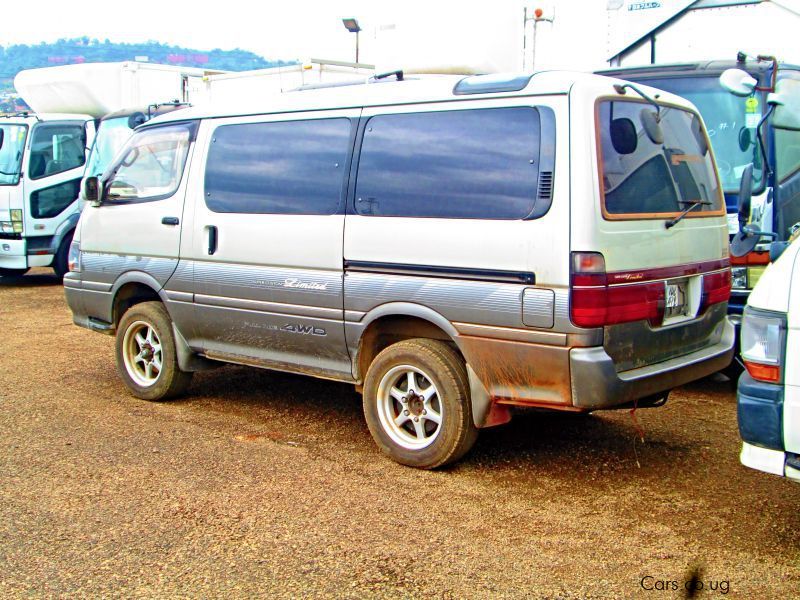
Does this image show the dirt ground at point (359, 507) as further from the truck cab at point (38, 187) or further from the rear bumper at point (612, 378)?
the truck cab at point (38, 187)

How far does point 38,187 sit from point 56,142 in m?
0.81

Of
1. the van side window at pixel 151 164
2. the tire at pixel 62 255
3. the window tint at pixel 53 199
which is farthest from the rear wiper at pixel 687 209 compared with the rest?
the window tint at pixel 53 199

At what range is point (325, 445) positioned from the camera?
5734mm

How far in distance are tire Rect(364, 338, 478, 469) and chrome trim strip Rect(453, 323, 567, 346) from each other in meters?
0.27

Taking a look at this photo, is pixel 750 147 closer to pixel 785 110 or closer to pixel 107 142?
pixel 785 110

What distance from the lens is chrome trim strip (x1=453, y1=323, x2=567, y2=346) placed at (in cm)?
455

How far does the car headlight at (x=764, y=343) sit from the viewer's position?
386cm

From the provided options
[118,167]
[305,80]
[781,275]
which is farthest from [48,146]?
[781,275]

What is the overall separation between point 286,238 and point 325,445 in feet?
4.31

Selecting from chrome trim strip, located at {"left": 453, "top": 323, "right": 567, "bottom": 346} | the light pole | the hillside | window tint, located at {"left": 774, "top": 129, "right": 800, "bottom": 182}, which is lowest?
chrome trim strip, located at {"left": 453, "top": 323, "right": 567, "bottom": 346}

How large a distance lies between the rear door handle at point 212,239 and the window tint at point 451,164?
1.24m

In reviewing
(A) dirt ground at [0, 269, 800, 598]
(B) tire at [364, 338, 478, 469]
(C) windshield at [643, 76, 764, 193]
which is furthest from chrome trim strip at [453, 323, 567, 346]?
(C) windshield at [643, 76, 764, 193]

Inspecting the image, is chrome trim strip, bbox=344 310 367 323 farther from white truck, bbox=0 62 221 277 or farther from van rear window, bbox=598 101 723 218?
white truck, bbox=0 62 221 277

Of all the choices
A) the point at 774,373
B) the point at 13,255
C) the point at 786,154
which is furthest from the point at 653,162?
the point at 13,255
